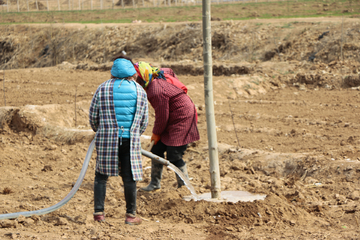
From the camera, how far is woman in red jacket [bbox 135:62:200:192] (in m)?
4.31

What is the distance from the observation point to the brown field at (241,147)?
12.1 feet

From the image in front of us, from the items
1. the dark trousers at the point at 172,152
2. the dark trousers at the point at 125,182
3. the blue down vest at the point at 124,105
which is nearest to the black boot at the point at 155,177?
the dark trousers at the point at 172,152

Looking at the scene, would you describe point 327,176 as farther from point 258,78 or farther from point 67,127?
point 258,78

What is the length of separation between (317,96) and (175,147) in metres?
7.37

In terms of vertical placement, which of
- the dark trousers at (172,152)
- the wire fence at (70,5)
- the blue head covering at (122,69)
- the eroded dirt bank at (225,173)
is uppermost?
the wire fence at (70,5)

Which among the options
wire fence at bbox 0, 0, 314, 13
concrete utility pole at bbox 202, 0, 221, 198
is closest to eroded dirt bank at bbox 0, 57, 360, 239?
concrete utility pole at bbox 202, 0, 221, 198

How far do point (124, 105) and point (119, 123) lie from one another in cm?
16

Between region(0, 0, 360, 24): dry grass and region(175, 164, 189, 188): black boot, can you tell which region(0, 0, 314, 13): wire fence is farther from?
region(175, 164, 189, 188): black boot

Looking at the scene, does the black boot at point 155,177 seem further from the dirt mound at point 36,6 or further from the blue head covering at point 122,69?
the dirt mound at point 36,6

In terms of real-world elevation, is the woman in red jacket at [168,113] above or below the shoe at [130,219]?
above

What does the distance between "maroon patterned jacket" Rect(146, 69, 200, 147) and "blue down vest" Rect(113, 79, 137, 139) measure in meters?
0.81

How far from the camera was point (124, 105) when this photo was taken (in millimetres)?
3480

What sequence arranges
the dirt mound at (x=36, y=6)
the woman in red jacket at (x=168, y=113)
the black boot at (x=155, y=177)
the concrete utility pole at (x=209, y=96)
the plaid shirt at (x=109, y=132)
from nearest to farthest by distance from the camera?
the plaid shirt at (x=109, y=132), the concrete utility pole at (x=209, y=96), the woman in red jacket at (x=168, y=113), the black boot at (x=155, y=177), the dirt mound at (x=36, y=6)

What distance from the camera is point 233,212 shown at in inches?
153
